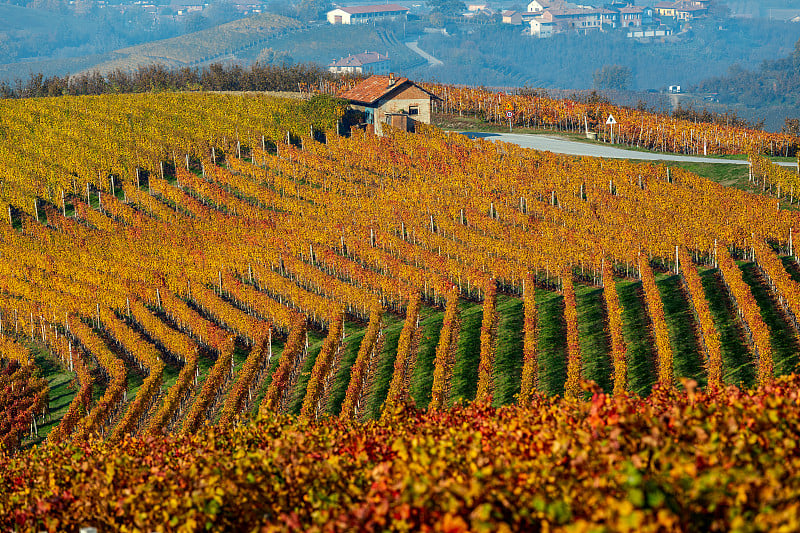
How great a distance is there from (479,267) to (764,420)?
35792 mm

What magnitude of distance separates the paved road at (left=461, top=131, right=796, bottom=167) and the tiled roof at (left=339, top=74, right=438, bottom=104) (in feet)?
22.9

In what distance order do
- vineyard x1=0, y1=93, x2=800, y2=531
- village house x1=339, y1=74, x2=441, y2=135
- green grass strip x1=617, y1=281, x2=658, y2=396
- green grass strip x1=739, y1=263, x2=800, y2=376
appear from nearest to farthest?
vineyard x1=0, y1=93, x2=800, y2=531 → green grass strip x1=739, y1=263, x2=800, y2=376 → green grass strip x1=617, y1=281, x2=658, y2=396 → village house x1=339, y1=74, x2=441, y2=135

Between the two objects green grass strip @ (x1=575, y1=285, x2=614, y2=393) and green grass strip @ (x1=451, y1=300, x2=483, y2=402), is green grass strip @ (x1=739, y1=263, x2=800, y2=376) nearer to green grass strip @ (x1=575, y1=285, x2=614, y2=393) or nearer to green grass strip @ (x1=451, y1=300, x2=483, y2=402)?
green grass strip @ (x1=575, y1=285, x2=614, y2=393)

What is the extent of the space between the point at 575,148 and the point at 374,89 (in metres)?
19.5

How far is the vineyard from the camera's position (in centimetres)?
1293

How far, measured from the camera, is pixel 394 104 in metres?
76.1

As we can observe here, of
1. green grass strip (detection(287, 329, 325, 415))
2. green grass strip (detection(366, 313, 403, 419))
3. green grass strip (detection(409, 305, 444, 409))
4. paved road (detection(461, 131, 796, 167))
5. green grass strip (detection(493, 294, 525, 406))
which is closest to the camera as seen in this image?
green grass strip (detection(493, 294, 525, 406))

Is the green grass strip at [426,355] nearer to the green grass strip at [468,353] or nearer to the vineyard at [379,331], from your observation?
the vineyard at [379,331]

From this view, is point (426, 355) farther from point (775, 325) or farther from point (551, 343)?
point (775, 325)

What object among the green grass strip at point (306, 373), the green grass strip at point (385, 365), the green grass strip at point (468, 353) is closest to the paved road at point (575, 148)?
the green grass strip at point (468, 353)

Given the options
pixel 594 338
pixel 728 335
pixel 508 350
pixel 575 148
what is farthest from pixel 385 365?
pixel 575 148

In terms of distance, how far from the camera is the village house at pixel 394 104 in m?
74.7

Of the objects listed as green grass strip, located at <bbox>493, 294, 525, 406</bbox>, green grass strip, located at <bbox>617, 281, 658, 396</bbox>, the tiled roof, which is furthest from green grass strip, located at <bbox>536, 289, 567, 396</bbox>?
the tiled roof

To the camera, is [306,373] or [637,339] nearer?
[637,339]
